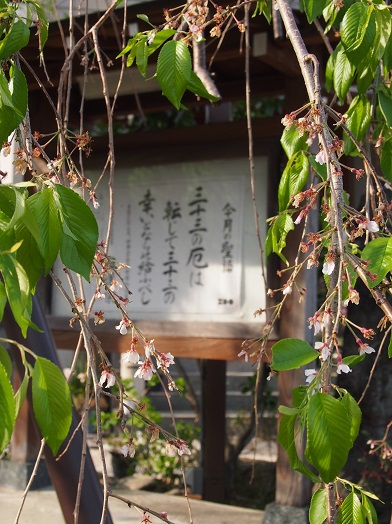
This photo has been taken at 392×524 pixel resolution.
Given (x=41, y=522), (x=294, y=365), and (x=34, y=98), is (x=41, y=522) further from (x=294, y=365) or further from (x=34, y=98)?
(x=294, y=365)

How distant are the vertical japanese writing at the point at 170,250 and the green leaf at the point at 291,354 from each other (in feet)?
10.3

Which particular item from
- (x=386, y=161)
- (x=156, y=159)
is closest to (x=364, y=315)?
(x=156, y=159)

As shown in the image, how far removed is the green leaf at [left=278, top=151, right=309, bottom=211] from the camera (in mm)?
1383

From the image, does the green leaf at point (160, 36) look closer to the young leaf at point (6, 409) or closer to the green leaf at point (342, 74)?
the green leaf at point (342, 74)

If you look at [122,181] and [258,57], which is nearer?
[258,57]

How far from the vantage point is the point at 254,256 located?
3926 mm

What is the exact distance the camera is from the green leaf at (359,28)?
1.28 meters

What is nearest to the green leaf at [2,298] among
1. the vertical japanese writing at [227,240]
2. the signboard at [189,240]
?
the signboard at [189,240]

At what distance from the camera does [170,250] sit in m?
4.23

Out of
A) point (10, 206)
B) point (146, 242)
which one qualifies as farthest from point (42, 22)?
point (146, 242)

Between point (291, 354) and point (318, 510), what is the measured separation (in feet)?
1.02

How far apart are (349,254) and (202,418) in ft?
16.8

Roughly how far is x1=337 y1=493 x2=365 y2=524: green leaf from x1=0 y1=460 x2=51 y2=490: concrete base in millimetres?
3767

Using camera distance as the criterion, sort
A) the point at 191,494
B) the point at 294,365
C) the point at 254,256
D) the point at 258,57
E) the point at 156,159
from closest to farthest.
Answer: the point at 294,365, the point at 258,57, the point at 254,256, the point at 156,159, the point at 191,494
